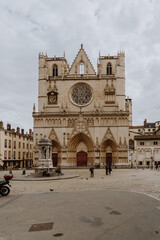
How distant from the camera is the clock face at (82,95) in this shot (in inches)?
2073

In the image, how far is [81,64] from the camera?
178 feet

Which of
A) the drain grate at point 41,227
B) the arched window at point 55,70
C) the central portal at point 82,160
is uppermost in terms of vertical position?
the arched window at point 55,70

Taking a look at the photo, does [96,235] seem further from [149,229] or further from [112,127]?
[112,127]

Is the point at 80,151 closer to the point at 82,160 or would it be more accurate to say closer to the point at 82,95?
the point at 82,160

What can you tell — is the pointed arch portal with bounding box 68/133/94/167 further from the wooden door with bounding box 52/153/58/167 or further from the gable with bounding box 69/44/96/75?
the gable with bounding box 69/44/96/75

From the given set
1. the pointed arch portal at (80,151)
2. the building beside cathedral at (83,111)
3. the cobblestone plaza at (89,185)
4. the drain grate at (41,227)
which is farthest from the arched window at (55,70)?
the drain grate at (41,227)

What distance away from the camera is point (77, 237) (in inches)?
266

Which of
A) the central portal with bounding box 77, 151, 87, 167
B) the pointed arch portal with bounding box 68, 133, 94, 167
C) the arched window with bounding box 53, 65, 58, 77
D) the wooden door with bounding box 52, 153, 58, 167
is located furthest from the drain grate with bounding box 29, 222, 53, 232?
the arched window with bounding box 53, 65, 58, 77

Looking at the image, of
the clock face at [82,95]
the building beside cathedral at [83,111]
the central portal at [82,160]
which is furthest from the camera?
the clock face at [82,95]

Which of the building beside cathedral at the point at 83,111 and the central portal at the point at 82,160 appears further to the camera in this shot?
the central portal at the point at 82,160

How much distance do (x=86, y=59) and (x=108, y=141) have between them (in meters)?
20.3

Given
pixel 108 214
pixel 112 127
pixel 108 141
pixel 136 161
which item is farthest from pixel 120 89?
pixel 108 214

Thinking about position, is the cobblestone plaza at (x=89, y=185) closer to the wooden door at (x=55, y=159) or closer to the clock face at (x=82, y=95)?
the wooden door at (x=55, y=159)

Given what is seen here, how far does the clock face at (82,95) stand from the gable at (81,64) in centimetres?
363
